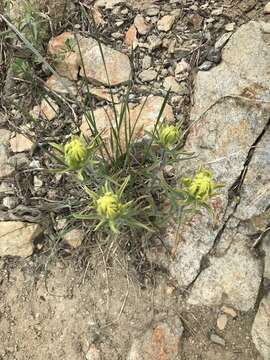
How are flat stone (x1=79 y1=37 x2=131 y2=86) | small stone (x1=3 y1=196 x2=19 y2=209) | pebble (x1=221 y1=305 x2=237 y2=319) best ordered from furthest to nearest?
1. flat stone (x1=79 y1=37 x2=131 y2=86)
2. small stone (x1=3 y1=196 x2=19 y2=209)
3. pebble (x1=221 y1=305 x2=237 y2=319)

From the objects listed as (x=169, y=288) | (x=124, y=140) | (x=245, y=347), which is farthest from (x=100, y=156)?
(x=245, y=347)

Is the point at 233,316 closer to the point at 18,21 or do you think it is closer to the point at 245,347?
the point at 245,347

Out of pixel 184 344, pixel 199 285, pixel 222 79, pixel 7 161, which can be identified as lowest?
pixel 184 344

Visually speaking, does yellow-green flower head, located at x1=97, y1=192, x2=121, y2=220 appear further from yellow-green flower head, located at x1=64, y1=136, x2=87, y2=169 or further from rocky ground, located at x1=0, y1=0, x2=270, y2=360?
rocky ground, located at x1=0, y1=0, x2=270, y2=360

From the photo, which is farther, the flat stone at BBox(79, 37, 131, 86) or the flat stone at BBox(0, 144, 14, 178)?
the flat stone at BBox(79, 37, 131, 86)

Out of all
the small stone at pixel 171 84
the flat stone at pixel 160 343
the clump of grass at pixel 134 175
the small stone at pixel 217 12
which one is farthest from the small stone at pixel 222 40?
the flat stone at pixel 160 343

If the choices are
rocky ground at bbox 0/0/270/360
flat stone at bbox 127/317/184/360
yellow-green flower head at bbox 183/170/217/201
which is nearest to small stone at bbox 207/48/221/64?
rocky ground at bbox 0/0/270/360

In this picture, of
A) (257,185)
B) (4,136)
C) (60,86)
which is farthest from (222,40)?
(4,136)
